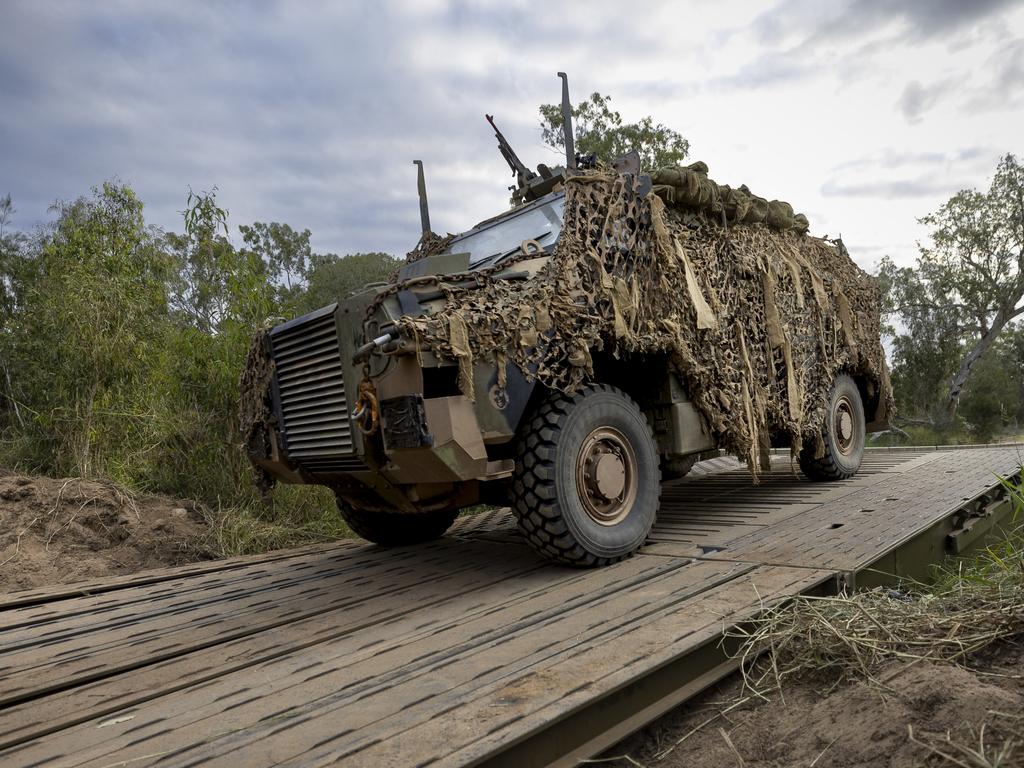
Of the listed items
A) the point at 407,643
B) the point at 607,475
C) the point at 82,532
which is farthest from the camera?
the point at 82,532

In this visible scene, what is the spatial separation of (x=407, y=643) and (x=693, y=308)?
2.66 meters

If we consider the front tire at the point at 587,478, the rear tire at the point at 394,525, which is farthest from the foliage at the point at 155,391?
the front tire at the point at 587,478

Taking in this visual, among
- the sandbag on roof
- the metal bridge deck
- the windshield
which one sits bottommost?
the metal bridge deck

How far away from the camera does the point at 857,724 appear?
6.05ft

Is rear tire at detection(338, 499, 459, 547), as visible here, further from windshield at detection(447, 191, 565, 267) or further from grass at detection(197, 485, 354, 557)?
windshield at detection(447, 191, 565, 267)

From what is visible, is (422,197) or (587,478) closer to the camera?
(587,478)

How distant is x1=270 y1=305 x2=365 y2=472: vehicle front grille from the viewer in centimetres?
330

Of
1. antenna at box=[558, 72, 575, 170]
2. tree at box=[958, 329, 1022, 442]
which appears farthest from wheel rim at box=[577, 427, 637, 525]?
tree at box=[958, 329, 1022, 442]

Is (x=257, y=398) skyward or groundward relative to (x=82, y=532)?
skyward

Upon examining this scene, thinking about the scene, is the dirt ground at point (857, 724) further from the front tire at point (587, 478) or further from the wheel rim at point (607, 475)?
the wheel rim at point (607, 475)

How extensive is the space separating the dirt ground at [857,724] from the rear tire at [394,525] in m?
2.43

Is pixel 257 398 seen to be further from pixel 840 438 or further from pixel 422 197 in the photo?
pixel 840 438

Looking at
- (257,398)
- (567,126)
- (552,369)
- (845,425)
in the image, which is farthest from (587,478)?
(845,425)

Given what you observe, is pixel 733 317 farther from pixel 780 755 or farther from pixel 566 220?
pixel 780 755
